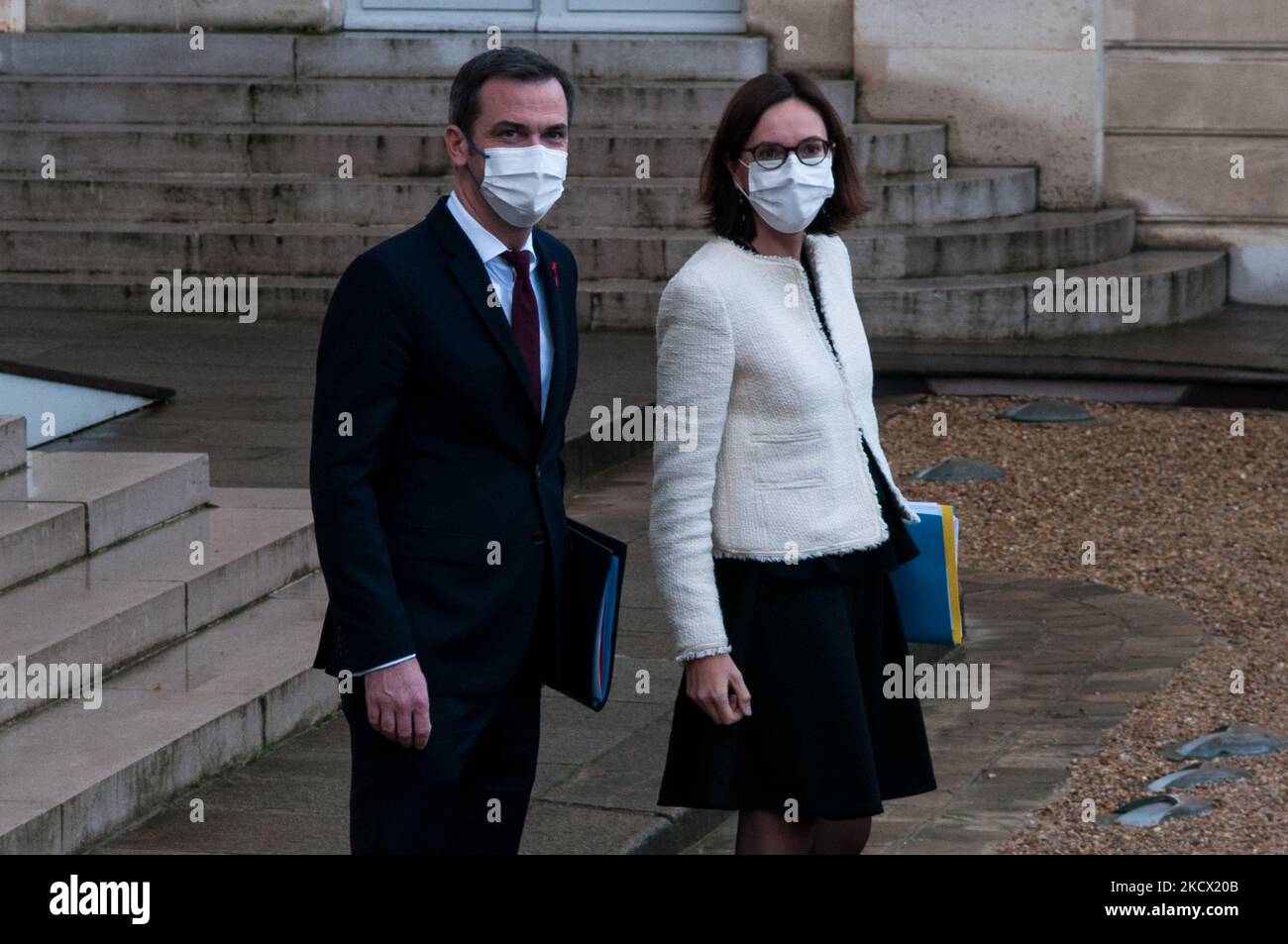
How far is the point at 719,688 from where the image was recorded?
3.56 metres

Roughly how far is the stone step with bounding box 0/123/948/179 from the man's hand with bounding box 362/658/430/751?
10.3 m

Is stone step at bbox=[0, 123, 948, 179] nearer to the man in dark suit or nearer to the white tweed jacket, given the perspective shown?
the white tweed jacket

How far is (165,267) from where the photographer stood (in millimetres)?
12750

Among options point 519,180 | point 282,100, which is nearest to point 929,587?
point 519,180

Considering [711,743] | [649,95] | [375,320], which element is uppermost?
[649,95]

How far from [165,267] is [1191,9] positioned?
22.8 ft

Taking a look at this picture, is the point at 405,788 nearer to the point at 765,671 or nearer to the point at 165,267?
the point at 765,671

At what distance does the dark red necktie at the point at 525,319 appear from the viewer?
343 cm

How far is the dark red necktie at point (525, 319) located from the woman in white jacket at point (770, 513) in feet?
0.88

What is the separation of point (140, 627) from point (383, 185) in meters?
7.72

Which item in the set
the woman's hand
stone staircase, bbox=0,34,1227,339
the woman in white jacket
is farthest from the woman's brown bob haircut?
stone staircase, bbox=0,34,1227,339

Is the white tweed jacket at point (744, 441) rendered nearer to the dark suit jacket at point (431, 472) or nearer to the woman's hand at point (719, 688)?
the woman's hand at point (719, 688)

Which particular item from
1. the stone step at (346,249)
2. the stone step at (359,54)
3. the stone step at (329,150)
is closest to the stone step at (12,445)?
the stone step at (346,249)
